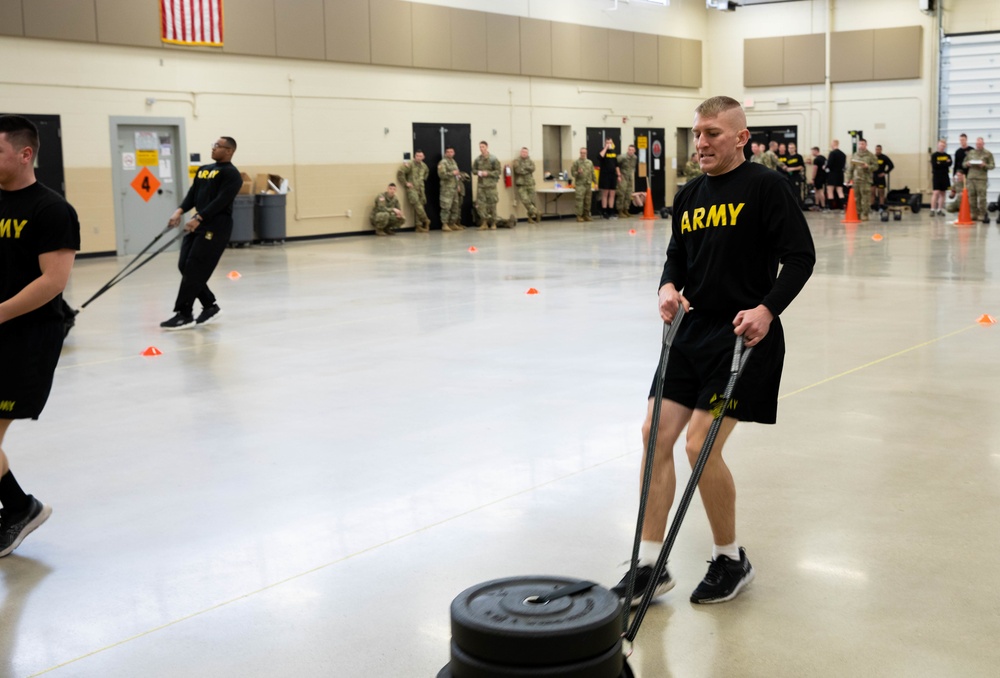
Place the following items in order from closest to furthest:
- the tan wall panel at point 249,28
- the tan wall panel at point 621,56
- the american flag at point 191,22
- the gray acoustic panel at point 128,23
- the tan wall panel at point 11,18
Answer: the tan wall panel at point 11,18
the gray acoustic panel at point 128,23
the american flag at point 191,22
the tan wall panel at point 249,28
the tan wall panel at point 621,56

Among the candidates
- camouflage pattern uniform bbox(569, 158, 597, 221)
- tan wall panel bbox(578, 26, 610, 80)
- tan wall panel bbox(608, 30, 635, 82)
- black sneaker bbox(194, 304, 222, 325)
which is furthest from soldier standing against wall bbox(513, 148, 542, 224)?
black sneaker bbox(194, 304, 222, 325)

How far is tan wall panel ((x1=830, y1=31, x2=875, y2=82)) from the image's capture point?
2992cm

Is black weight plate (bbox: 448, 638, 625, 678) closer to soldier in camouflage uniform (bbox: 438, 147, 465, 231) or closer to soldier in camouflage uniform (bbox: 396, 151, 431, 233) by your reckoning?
soldier in camouflage uniform (bbox: 396, 151, 431, 233)

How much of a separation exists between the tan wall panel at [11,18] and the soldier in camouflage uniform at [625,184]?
15.7 metres

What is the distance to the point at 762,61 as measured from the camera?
31.5 meters

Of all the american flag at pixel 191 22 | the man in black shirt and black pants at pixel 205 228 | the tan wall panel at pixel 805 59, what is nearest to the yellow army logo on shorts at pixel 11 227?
the man in black shirt and black pants at pixel 205 228

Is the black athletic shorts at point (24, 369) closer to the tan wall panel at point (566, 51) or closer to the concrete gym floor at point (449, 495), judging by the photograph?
the concrete gym floor at point (449, 495)

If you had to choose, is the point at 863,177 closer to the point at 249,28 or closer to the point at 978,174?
the point at 978,174

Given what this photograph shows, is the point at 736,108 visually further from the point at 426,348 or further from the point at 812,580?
the point at 426,348

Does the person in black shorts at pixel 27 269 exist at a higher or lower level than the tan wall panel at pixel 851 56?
lower

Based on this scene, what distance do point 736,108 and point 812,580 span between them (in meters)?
1.66

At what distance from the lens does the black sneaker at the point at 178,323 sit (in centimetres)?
1020

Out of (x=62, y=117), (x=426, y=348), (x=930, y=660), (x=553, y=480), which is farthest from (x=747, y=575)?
(x=62, y=117)

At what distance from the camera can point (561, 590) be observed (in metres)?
2.24
